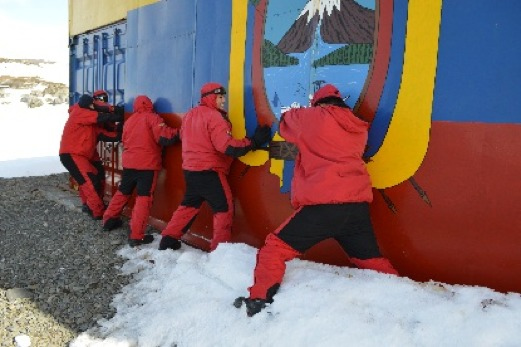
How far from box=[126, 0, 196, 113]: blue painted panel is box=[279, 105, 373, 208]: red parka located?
2.41 meters

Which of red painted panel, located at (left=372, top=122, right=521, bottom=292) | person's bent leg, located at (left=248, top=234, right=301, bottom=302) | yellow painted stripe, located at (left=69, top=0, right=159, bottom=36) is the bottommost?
person's bent leg, located at (left=248, top=234, right=301, bottom=302)

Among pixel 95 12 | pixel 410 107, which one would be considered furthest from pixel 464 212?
pixel 95 12

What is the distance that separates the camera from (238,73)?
449 centimetres

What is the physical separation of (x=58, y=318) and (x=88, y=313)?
21 centimetres

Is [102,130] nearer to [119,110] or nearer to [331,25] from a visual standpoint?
[119,110]

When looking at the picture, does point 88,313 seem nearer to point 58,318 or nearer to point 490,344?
point 58,318

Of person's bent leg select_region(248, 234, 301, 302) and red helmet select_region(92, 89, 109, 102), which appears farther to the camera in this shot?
red helmet select_region(92, 89, 109, 102)

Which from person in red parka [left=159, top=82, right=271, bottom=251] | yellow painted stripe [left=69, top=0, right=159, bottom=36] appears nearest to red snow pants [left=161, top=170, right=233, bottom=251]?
person in red parka [left=159, top=82, right=271, bottom=251]

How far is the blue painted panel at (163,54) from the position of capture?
526 cm

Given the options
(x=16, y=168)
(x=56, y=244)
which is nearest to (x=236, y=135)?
(x=56, y=244)

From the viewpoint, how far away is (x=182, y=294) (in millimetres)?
3592

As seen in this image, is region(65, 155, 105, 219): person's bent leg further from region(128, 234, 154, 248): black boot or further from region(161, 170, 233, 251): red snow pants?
region(161, 170, 233, 251): red snow pants

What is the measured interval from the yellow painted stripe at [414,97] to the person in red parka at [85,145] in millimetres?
4278

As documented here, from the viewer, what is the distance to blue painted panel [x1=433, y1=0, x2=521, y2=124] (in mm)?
2816
